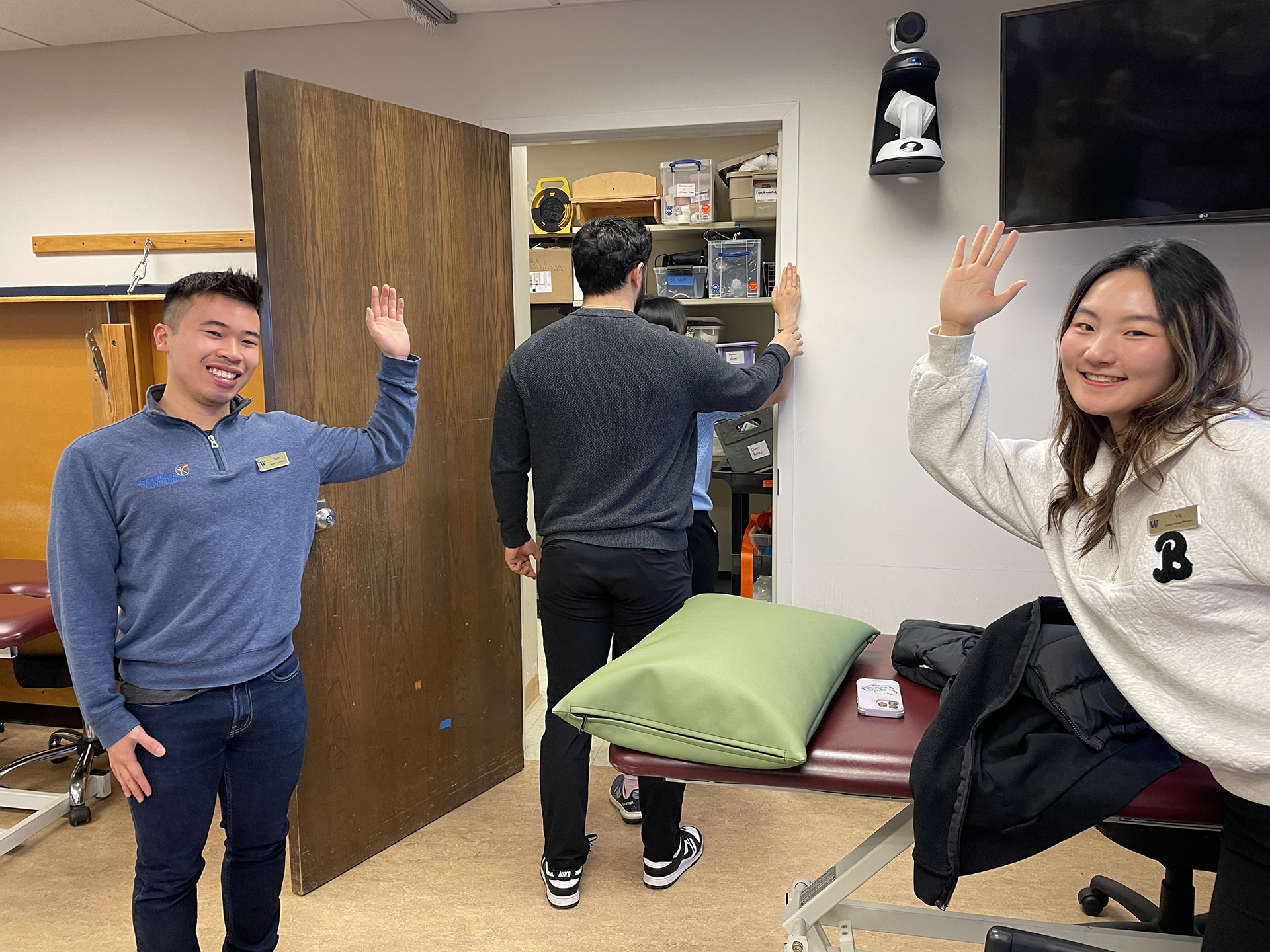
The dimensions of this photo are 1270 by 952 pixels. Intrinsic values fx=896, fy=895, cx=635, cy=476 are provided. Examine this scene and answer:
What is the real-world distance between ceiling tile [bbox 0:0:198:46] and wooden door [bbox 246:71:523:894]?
3.83 ft

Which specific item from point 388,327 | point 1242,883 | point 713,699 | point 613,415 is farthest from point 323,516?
point 1242,883

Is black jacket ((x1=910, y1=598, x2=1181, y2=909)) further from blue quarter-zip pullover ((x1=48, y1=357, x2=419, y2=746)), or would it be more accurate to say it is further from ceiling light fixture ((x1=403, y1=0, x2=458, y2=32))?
ceiling light fixture ((x1=403, y1=0, x2=458, y2=32))

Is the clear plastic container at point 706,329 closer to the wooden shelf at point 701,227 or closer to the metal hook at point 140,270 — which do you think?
the wooden shelf at point 701,227

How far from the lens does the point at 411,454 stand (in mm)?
2686

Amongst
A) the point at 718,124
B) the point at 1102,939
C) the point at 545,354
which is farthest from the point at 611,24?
the point at 1102,939

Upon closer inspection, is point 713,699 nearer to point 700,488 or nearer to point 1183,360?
point 1183,360

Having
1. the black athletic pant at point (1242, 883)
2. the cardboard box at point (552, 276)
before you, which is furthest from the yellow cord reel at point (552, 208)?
the black athletic pant at point (1242, 883)

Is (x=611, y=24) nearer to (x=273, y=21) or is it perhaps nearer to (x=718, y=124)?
(x=718, y=124)

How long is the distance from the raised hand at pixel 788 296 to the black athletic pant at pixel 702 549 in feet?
2.25

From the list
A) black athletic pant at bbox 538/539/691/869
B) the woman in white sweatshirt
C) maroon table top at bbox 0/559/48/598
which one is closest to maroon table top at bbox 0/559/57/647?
maroon table top at bbox 0/559/48/598

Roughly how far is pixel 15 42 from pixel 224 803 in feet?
9.90

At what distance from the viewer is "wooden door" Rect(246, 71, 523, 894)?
231 centimetres

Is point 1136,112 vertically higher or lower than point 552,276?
higher

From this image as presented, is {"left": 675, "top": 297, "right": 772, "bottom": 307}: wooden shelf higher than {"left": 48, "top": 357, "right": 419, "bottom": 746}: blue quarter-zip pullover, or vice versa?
{"left": 675, "top": 297, "right": 772, "bottom": 307}: wooden shelf
